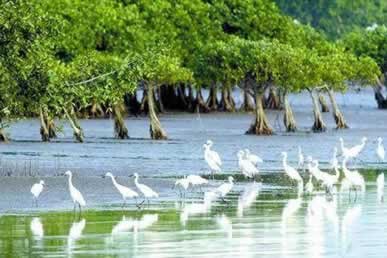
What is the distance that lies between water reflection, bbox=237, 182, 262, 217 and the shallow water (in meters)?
0.02

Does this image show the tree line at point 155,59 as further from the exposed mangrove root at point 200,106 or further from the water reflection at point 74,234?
the water reflection at point 74,234

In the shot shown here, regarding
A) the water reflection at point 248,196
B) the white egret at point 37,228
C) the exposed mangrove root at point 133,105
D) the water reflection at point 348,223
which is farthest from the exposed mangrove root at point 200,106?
the white egret at point 37,228

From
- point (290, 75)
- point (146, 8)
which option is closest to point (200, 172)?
point (290, 75)

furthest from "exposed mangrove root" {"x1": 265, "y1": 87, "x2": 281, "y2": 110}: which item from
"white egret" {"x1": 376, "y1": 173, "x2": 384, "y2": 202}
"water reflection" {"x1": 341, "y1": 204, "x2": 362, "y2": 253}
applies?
"water reflection" {"x1": 341, "y1": 204, "x2": 362, "y2": 253}

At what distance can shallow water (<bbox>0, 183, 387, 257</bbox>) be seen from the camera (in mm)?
24641

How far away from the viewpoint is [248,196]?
34062 millimetres

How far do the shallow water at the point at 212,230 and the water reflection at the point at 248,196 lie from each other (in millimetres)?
19

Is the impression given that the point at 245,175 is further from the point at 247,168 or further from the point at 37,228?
Result: the point at 37,228

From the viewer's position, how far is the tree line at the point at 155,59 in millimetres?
37031

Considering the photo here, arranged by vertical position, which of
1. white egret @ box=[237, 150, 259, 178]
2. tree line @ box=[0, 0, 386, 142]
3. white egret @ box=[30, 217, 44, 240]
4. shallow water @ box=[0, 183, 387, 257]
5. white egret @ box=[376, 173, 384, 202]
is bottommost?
white egret @ box=[376, 173, 384, 202]

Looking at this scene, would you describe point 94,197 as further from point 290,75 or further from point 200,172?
point 290,75

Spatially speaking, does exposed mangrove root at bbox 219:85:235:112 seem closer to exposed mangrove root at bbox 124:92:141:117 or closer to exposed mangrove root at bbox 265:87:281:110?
exposed mangrove root at bbox 265:87:281:110

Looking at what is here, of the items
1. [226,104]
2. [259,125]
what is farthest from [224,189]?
[226,104]

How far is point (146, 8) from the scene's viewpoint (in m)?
77.8
